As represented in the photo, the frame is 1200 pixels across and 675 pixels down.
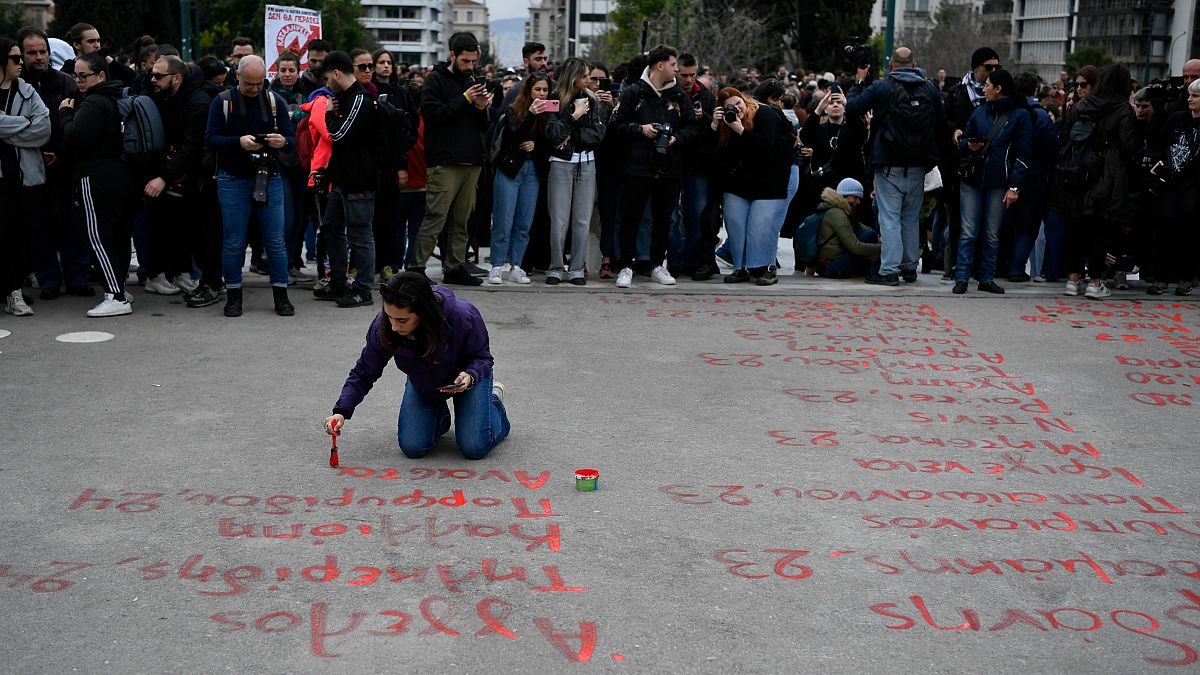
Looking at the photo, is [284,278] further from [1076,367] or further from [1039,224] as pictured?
[1039,224]

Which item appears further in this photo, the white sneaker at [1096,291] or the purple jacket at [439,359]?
the white sneaker at [1096,291]

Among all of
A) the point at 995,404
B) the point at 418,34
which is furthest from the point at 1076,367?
the point at 418,34

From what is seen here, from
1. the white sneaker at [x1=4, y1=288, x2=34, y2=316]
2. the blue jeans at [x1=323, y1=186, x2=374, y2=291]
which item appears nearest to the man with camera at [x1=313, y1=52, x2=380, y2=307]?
the blue jeans at [x1=323, y1=186, x2=374, y2=291]

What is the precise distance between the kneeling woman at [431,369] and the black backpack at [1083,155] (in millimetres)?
7046

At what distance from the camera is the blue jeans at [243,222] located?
10.0 meters

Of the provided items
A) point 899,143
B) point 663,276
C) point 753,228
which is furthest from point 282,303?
point 899,143

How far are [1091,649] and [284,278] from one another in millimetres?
7353

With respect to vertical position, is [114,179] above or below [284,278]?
above

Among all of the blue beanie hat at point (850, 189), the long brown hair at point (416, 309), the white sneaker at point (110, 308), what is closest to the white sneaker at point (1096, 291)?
the blue beanie hat at point (850, 189)

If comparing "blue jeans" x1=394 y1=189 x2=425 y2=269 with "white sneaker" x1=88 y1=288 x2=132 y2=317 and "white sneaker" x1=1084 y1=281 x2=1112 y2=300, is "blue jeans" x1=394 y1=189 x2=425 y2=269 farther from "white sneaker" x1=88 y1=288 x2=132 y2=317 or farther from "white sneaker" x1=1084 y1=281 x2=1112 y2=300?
"white sneaker" x1=1084 y1=281 x2=1112 y2=300

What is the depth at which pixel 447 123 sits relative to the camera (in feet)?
37.0

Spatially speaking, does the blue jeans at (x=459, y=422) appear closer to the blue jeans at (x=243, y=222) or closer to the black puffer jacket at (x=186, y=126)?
the blue jeans at (x=243, y=222)

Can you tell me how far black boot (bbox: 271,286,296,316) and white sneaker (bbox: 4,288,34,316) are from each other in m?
1.85

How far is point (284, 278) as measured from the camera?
1026 centimetres
